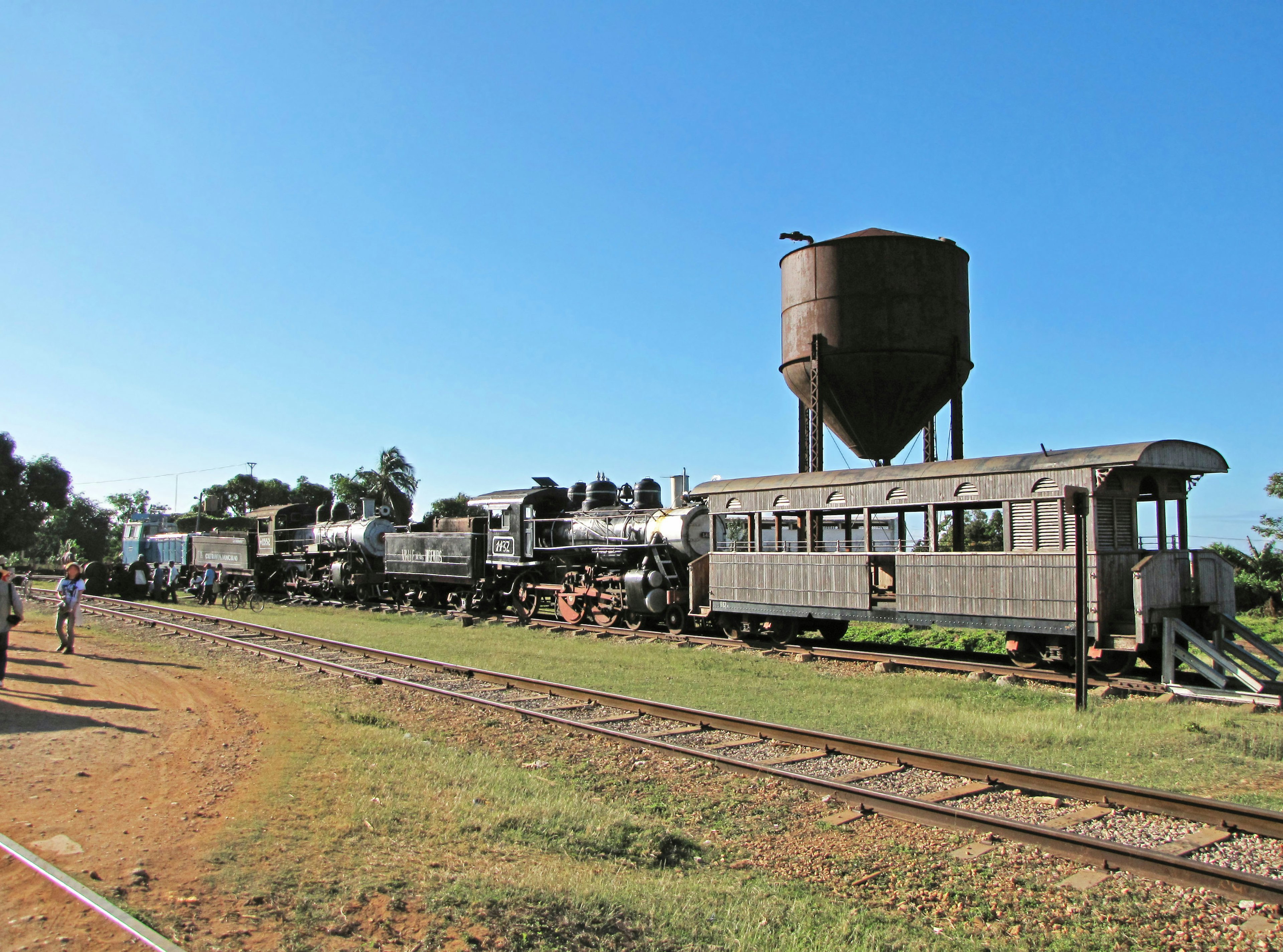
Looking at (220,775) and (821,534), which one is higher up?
(821,534)

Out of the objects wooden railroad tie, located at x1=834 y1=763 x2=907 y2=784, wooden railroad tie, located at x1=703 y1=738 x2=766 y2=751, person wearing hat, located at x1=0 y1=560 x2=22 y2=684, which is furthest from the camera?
person wearing hat, located at x1=0 y1=560 x2=22 y2=684

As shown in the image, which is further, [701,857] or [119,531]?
[119,531]

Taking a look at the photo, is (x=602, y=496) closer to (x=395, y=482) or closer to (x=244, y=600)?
(x=244, y=600)

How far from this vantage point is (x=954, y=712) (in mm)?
10539

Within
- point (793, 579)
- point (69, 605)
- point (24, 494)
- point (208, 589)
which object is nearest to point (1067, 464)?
point (793, 579)

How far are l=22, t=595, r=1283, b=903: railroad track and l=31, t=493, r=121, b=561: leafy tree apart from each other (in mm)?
87579

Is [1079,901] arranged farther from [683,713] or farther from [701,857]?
[683,713]

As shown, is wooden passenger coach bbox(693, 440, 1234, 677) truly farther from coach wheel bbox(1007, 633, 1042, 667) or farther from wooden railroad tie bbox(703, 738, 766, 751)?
wooden railroad tie bbox(703, 738, 766, 751)

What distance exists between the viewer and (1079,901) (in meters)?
5.24

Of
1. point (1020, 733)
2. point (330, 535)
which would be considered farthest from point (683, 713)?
point (330, 535)

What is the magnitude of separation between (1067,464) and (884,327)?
6642 millimetres

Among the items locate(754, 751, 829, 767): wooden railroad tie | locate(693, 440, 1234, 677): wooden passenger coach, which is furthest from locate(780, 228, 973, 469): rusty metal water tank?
locate(754, 751, 829, 767): wooden railroad tie

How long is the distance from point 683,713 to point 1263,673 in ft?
27.3

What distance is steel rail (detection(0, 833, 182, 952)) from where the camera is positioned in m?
4.04
